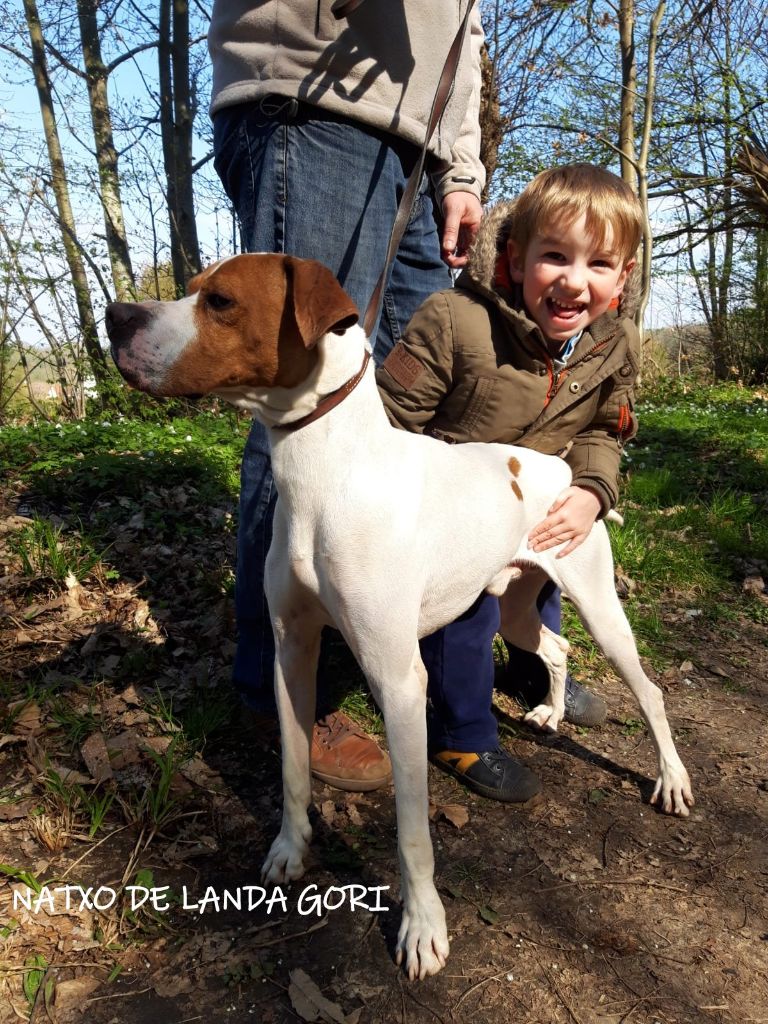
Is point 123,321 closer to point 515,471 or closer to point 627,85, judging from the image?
point 515,471

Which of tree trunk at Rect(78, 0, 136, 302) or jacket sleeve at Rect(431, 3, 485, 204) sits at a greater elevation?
tree trunk at Rect(78, 0, 136, 302)

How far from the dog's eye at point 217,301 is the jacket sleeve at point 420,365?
0.90 m

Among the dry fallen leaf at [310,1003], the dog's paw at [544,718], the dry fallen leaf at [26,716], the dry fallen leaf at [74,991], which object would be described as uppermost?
the dry fallen leaf at [26,716]

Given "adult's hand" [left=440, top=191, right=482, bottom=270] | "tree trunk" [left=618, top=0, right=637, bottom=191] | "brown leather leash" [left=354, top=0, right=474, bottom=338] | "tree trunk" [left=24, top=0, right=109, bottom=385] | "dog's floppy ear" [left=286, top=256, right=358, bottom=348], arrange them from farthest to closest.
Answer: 1. "tree trunk" [left=618, top=0, right=637, bottom=191]
2. "tree trunk" [left=24, top=0, right=109, bottom=385]
3. "adult's hand" [left=440, top=191, right=482, bottom=270]
4. "brown leather leash" [left=354, top=0, right=474, bottom=338]
5. "dog's floppy ear" [left=286, top=256, right=358, bottom=348]

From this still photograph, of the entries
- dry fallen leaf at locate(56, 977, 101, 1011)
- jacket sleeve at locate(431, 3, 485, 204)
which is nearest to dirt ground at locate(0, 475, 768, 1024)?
dry fallen leaf at locate(56, 977, 101, 1011)

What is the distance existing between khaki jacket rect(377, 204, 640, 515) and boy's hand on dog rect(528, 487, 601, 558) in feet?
0.37

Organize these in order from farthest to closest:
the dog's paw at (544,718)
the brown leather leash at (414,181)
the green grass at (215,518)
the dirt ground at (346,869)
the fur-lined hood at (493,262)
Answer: the green grass at (215,518)
the dog's paw at (544,718)
the fur-lined hood at (493,262)
the brown leather leash at (414,181)
the dirt ground at (346,869)

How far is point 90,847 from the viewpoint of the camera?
7.52ft

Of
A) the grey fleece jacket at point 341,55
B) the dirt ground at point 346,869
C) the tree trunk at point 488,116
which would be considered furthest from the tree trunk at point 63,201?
the grey fleece jacket at point 341,55

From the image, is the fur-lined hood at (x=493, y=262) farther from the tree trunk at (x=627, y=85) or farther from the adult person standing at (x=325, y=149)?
the tree trunk at (x=627, y=85)

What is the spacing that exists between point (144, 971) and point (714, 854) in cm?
186

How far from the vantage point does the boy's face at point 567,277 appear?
2.55m

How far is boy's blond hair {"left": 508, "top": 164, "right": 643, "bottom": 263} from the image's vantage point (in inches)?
99.1

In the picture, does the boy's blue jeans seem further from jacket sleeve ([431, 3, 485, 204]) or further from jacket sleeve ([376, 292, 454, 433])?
jacket sleeve ([431, 3, 485, 204])
